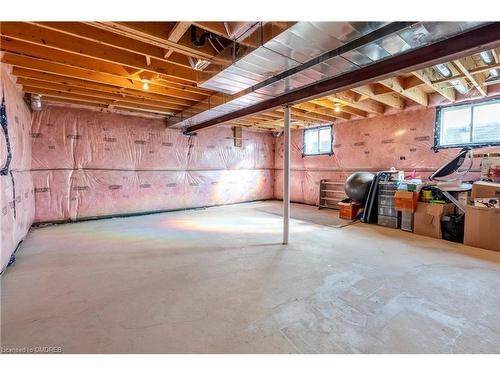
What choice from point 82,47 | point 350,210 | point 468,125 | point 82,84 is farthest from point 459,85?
point 82,84

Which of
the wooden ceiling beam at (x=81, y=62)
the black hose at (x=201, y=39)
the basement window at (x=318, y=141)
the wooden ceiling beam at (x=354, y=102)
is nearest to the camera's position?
the black hose at (x=201, y=39)

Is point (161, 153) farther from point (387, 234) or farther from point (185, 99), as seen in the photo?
point (387, 234)

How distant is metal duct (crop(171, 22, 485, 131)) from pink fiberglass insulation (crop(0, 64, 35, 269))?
2.44 meters

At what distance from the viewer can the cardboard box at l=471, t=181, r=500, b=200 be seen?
3.30 meters

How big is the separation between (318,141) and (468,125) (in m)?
Answer: 3.45

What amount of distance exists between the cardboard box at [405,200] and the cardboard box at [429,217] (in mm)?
97

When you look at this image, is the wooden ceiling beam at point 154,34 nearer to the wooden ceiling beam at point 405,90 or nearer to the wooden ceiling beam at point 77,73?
the wooden ceiling beam at point 77,73

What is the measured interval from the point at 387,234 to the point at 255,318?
3.28 meters

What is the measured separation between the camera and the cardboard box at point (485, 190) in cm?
330

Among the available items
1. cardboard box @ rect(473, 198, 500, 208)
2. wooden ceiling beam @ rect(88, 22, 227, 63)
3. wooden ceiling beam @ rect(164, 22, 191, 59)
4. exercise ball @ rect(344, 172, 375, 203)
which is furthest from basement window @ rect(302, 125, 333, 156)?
wooden ceiling beam @ rect(164, 22, 191, 59)

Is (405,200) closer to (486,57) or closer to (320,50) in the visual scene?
(486,57)

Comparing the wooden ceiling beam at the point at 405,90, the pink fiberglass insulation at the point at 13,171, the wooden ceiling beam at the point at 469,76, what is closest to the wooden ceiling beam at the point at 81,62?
the pink fiberglass insulation at the point at 13,171

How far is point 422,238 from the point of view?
3.87 m
